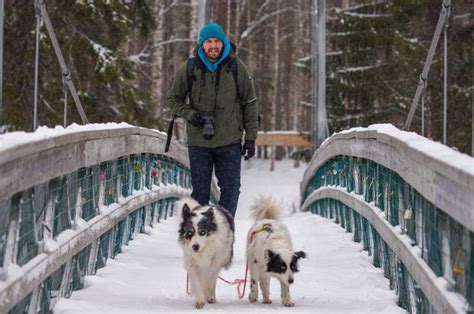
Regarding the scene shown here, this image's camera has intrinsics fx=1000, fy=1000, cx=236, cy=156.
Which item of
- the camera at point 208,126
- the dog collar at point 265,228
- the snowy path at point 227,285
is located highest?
the camera at point 208,126

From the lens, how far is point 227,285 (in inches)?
325

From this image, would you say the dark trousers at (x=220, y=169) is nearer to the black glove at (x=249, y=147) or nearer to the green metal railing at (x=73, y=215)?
the black glove at (x=249, y=147)

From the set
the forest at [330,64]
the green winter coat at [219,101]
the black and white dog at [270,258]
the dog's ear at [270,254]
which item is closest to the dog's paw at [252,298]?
the black and white dog at [270,258]

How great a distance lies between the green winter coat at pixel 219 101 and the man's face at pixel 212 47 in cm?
14

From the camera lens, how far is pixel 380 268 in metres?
8.52

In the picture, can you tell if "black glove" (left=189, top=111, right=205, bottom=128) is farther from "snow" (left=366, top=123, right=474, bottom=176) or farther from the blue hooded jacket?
"snow" (left=366, top=123, right=474, bottom=176)

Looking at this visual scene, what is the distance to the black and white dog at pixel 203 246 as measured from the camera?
7137 millimetres

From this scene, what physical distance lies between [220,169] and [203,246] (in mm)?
1860

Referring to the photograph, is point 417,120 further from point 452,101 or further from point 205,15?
point 205,15

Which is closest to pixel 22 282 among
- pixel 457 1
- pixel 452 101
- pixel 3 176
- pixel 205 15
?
pixel 3 176

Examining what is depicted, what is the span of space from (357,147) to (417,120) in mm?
18342

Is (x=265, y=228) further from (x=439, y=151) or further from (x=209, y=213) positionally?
(x=439, y=151)

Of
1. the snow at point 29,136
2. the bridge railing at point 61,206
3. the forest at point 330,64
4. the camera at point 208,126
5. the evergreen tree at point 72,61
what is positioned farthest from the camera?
the forest at point 330,64

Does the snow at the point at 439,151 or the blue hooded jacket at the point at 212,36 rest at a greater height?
the blue hooded jacket at the point at 212,36
